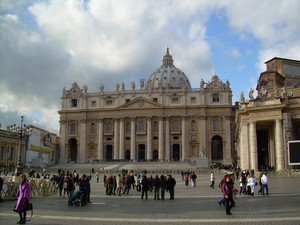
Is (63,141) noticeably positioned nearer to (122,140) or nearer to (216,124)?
(122,140)

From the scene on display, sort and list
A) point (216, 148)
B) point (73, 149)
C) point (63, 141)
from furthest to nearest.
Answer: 1. point (73, 149)
2. point (63, 141)
3. point (216, 148)

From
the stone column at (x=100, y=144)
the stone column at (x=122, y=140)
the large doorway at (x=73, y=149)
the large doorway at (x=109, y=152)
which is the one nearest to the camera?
the stone column at (x=122, y=140)

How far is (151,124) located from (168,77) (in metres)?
39.1

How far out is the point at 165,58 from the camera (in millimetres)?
121000

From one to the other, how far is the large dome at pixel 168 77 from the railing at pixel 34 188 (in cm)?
9201

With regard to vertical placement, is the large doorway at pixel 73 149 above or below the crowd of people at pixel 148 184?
above

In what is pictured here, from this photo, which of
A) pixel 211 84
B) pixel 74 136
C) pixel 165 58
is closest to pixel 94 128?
pixel 74 136

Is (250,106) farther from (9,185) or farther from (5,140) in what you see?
(5,140)

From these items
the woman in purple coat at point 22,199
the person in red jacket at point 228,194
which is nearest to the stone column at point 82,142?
the person in red jacket at point 228,194

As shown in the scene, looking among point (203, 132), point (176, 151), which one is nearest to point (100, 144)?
point (176, 151)

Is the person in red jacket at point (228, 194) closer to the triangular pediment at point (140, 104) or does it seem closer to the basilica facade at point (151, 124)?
the basilica facade at point (151, 124)

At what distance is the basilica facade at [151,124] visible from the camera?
7512 centimetres

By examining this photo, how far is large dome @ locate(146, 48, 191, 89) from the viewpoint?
11225 cm

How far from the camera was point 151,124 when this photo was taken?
77062mm
